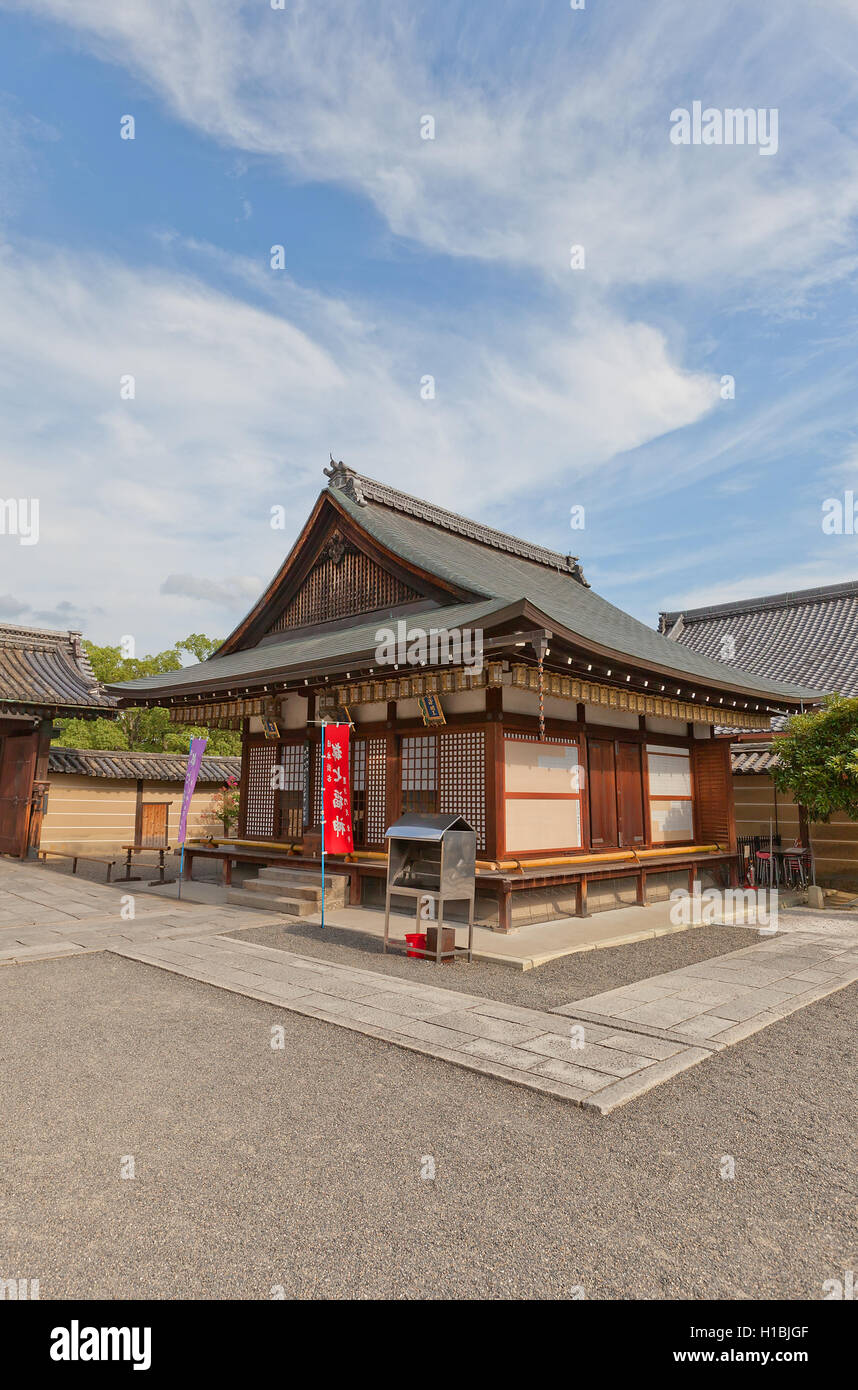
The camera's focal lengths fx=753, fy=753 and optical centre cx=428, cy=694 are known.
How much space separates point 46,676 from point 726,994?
18895mm

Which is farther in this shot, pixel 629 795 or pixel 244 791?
pixel 244 791

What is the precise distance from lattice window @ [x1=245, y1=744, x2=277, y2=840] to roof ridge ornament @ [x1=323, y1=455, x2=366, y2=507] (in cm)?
529

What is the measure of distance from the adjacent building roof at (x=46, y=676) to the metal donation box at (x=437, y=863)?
35.4 feet

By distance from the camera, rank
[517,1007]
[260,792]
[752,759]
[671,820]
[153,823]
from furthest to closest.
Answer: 1. [153,823]
2. [752,759]
3. [260,792]
4. [671,820]
5. [517,1007]

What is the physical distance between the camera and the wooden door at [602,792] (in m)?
12.6

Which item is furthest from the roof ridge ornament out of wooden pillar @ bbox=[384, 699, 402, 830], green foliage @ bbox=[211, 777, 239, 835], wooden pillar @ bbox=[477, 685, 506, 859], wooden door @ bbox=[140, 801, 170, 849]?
wooden door @ bbox=[140, 801, 170, 849]

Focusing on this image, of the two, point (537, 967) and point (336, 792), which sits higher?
point (336, 792)

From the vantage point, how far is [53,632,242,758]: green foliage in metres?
35.2

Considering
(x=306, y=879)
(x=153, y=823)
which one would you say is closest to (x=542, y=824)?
(x=306, y=879)

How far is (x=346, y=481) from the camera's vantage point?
15.4 m

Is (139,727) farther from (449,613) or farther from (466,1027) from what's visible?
(466,1027)

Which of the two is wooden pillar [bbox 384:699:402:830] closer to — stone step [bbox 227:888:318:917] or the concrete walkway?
the concrete walkway

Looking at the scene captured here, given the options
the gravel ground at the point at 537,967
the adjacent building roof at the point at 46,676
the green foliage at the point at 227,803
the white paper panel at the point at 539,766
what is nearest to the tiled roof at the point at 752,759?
the white paper panel at the point at 539,766

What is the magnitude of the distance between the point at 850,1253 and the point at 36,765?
2042 cm
